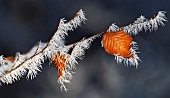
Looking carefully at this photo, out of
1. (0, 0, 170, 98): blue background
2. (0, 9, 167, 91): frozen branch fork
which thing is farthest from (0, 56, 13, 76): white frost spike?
(0, 0, 170, 98): blue background

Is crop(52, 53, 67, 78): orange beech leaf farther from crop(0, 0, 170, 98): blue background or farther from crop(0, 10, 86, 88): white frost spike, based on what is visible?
crop(0, 0, 170, 98): blue background

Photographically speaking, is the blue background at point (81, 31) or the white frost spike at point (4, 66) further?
the blue background at point (81, 31)

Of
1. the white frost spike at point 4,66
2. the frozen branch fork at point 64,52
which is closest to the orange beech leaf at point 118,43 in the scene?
the frozen branch fork at point 64,52

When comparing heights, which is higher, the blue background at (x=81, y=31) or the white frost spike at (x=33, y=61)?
the blue background at (x=81, y=31)

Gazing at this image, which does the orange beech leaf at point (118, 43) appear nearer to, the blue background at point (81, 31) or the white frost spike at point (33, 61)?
the white frost spike at point (33, 61)

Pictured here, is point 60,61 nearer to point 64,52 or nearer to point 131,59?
point 64,52

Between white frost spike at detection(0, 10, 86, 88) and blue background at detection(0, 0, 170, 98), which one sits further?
blue background at detection(0, 0, 170, 98)

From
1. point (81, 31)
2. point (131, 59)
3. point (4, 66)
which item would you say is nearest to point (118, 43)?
point (131, 59)

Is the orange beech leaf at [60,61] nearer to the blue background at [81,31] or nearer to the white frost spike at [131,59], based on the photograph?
the white frost spike at [131,59]

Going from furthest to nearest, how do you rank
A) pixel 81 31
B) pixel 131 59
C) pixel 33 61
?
pixel 81 31, pixel 131 59, pixel 33 61
